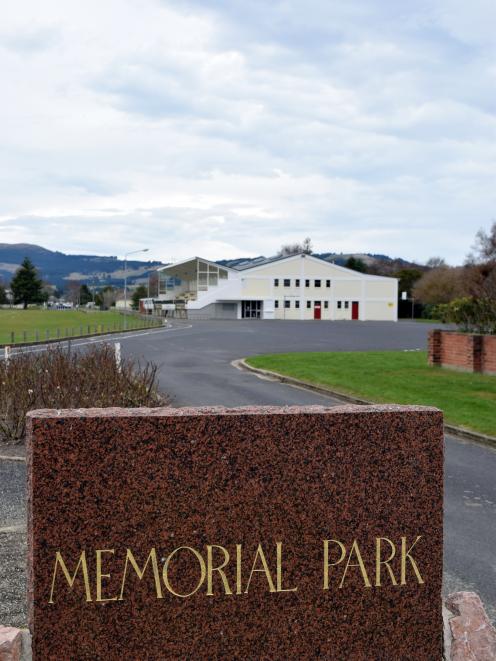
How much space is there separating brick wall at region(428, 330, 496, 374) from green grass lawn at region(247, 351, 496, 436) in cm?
44

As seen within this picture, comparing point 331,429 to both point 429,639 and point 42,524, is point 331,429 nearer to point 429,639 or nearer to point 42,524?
point 429,639

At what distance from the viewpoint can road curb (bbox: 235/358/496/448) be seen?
1186cm

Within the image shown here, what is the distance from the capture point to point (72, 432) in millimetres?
3869

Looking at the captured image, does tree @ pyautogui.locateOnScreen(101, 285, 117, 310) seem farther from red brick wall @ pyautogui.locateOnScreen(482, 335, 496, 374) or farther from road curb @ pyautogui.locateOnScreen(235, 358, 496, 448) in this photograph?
red brick wall @ pyautogui.locateOnScreen(482, 335, 496, 374)

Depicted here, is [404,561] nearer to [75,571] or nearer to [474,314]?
[75,571]

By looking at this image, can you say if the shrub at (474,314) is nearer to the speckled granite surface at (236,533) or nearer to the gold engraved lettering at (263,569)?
the speckled granite surface at (236,533)

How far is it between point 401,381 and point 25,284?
418 ft

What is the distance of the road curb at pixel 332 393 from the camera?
11.9 m

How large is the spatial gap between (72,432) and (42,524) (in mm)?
491

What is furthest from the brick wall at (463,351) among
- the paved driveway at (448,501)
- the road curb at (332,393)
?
the paved driveway at (448,501)

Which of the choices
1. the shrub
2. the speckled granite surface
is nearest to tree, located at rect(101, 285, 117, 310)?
the shrub

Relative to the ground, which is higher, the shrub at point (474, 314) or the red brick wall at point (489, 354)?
the shrub at point (474, 314)

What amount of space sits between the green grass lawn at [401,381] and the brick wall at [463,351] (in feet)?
1.43

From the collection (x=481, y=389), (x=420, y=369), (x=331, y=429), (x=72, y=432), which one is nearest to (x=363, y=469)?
(x=331, y=429)
